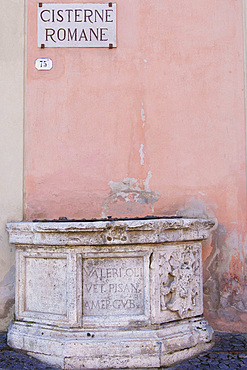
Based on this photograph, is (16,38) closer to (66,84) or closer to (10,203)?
(66,84)

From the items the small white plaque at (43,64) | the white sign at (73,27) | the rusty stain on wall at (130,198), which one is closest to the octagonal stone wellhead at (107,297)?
the rusty stain on wall at (130,198)

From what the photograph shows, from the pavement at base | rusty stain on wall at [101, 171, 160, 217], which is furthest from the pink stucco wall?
the pavement at base

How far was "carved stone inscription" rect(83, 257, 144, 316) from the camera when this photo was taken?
8.87 feet

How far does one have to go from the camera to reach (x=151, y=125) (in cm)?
352

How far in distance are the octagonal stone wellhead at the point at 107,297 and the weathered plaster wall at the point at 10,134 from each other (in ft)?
1.86

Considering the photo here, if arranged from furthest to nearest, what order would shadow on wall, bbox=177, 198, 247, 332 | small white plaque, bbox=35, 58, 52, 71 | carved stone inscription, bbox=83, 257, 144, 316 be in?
1. small white plaque, bbox=35, 58, 52, 71
2. shadow on wall, bbox=177, 198, 247, 332
3. carved stone inscription, bbox=83, 257, 144, 316

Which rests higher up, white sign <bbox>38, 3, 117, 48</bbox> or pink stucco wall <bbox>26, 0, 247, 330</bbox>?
white sign <bbox>38, 3, 117, 48</bbox>

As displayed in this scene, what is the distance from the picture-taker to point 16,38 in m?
3.55

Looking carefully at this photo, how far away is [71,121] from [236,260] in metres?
1.98

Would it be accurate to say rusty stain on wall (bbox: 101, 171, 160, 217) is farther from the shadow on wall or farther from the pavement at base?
the pavement at base

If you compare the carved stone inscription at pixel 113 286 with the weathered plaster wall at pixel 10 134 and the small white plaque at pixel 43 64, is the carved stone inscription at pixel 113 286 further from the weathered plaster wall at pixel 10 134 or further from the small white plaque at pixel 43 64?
the small white plaque at pixel 43 64

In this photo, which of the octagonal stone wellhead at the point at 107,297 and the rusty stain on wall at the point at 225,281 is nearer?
the octagonal stone wellhead at the point at 107,297

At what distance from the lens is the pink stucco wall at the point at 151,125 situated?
3.46m

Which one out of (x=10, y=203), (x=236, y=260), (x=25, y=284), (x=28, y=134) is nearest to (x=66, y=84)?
(x=28, y=134)
